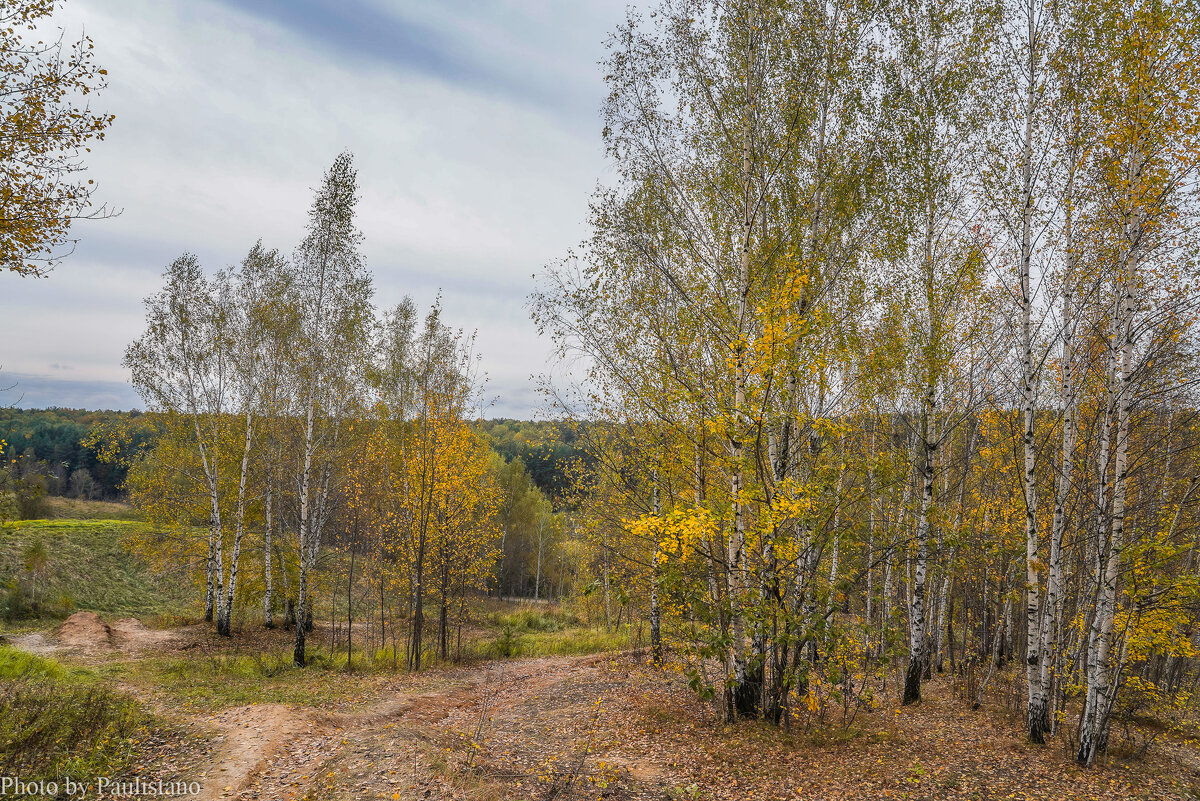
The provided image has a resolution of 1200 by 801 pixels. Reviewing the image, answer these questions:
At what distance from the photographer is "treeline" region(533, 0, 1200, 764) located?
7.54 metres

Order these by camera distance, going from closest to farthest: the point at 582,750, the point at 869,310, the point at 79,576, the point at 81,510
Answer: the point at 582,750 → the point at 869,310 → the point at 79,576 → the point at 81,510

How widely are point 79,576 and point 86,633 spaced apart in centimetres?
965

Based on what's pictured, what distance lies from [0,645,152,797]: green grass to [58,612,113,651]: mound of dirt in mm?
8045

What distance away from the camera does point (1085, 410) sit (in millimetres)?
11891

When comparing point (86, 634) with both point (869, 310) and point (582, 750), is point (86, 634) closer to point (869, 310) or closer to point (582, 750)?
point (582, 750)

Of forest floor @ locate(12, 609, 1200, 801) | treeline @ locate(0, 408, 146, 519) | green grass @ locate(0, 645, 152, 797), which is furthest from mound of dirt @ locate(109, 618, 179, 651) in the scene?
treeline @ locate(0, 408, 146, 519)

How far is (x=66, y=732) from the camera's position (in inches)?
260

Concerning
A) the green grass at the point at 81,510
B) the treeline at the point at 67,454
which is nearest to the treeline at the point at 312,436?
the green grass at the point at 81,510

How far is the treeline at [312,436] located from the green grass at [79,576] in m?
3.55

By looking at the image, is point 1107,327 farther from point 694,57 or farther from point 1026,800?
point 694,57

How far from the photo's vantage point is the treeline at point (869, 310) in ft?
24.7

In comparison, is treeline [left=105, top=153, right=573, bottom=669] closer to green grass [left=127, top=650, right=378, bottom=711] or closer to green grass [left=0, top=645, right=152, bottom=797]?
green grass [left=127, top=650, right=378, bottom=711]

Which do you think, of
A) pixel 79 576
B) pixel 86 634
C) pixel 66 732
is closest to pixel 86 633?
pixel 86 634

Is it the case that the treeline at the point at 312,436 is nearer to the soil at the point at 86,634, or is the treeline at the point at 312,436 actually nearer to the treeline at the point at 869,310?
the soil at the point at 86,634
